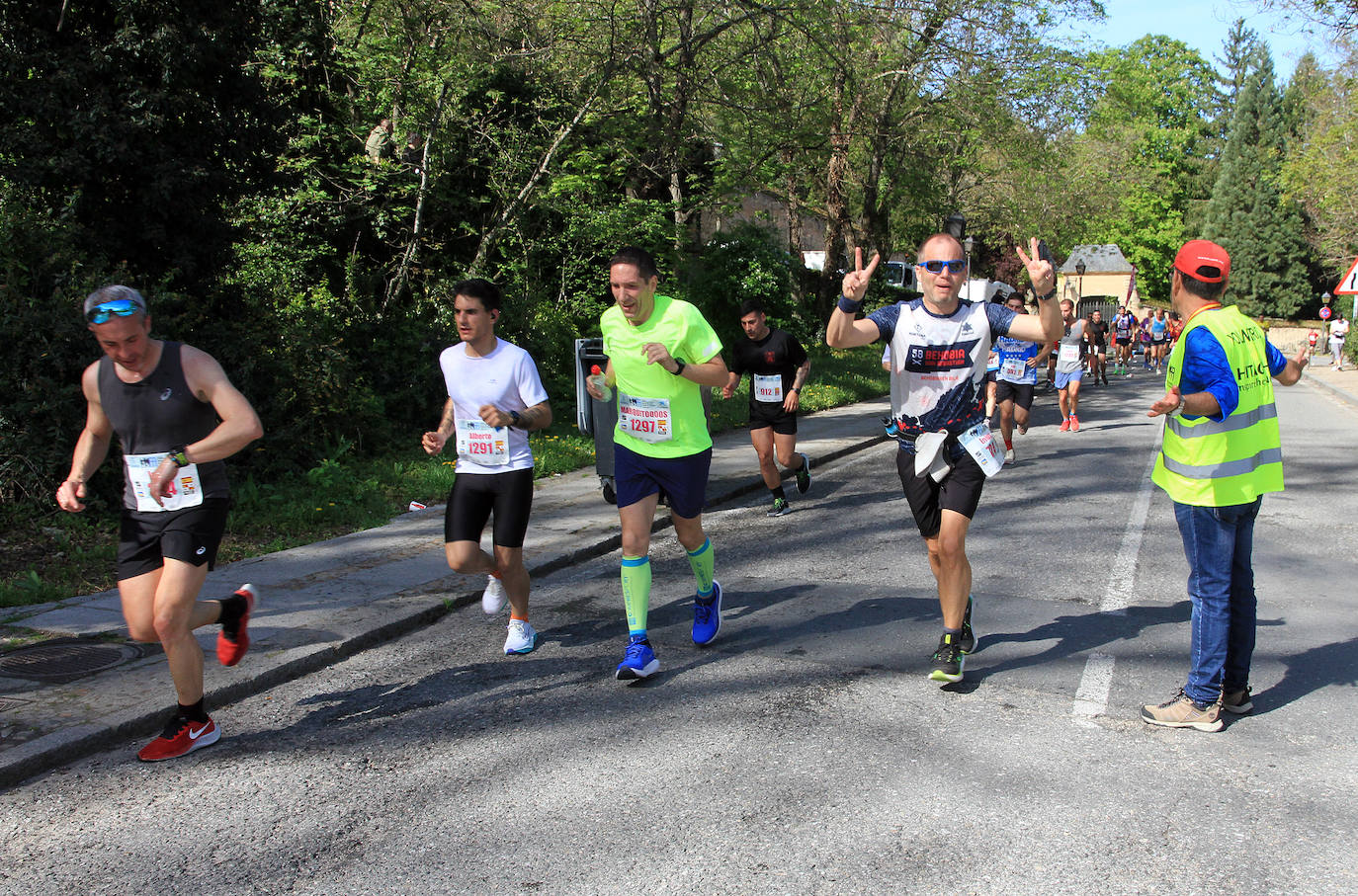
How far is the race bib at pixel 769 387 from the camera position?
30.4 feet

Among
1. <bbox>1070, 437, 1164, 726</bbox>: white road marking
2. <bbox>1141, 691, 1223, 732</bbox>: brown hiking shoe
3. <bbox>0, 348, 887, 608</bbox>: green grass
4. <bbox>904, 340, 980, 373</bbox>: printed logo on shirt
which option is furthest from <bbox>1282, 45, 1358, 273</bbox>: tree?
<bbox>1141, 691, 1223, 732</bbox>: brown hiking shoe

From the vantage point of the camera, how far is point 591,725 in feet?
14.9

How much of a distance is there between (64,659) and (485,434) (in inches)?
97.8

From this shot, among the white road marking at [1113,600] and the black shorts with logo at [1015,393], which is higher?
the black shorts with logo at [1015,393]

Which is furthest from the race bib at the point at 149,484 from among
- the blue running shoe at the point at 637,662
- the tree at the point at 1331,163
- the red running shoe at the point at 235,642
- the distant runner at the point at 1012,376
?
the tree at the point at 1331,163

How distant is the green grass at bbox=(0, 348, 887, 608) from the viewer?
23.3 ft

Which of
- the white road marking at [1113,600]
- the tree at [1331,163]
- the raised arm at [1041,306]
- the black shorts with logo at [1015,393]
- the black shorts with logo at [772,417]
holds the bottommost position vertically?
the white road marking at [1113,600]

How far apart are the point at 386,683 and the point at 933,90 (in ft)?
73.1

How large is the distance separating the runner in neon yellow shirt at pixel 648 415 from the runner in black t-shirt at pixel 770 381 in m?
3.90

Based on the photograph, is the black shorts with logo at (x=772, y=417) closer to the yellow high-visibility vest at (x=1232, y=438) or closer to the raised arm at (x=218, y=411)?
the yellow high-visibility vest at (x=1232, y=438)

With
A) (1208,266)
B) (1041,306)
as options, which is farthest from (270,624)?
(1208,266)

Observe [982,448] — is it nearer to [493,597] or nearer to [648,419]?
[648,419]

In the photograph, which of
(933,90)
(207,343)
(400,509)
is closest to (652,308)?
(400,509)

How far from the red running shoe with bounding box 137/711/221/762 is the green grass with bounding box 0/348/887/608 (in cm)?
286
